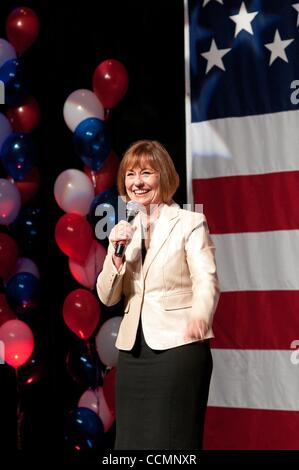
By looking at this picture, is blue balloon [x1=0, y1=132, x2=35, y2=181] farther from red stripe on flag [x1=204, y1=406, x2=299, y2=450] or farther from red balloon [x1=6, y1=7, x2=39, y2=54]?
red stripe on flag [x1=204, y1=406, x2=299, y2=450]

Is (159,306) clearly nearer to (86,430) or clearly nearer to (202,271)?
(202,271)

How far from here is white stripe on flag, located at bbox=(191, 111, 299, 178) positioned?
130 inches

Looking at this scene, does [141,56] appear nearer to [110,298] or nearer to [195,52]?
[195,52]

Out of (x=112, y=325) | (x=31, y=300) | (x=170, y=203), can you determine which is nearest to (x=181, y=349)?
(x=170, y=203)

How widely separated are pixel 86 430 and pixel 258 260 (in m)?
1.16

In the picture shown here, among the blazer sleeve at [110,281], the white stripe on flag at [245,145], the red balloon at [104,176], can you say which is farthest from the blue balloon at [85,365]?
the blazer sleeve at [110,281]

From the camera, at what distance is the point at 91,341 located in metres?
3.61

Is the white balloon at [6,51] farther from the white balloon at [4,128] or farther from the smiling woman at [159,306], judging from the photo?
the smiling woman at [159,306]

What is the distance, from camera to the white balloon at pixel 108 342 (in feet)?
11.0

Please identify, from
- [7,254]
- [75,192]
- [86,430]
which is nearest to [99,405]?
[86,430]

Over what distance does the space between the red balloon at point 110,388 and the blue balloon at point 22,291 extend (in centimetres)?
54

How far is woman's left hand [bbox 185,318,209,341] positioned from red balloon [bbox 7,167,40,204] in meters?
1.75

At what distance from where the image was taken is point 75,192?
11.1 feet

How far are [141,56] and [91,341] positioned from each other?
1540 mm
